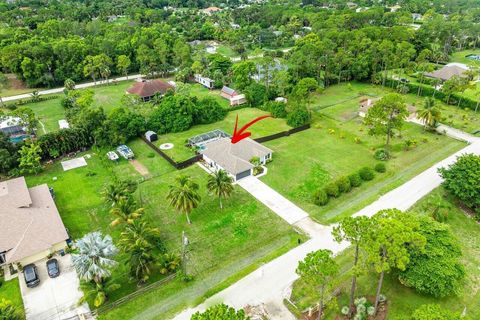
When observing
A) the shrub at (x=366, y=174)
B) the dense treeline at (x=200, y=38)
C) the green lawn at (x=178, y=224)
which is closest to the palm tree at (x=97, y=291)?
the green lawn at (x=178, y=224)

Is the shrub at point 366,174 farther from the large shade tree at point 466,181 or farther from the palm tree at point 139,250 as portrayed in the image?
the palm tree at point 139,250

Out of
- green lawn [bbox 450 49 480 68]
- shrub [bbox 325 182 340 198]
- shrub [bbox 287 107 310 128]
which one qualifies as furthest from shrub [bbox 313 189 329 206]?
green lawn [bbox 450 49 480 68]

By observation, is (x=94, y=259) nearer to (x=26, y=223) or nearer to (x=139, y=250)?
(x=139, y=250)

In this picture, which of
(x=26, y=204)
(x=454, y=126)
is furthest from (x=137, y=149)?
(x=454, y=126)

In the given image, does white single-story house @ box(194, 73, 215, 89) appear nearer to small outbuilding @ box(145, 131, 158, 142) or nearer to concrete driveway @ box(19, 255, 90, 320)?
small outbuilding @ box(145, 131, 158, 142)

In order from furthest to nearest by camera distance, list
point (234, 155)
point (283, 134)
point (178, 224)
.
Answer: point (283, 134), point (234, 155), point (178, 224)

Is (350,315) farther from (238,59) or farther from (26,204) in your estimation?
(238,59)

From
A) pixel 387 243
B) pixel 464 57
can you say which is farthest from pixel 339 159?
pixel 464 57
